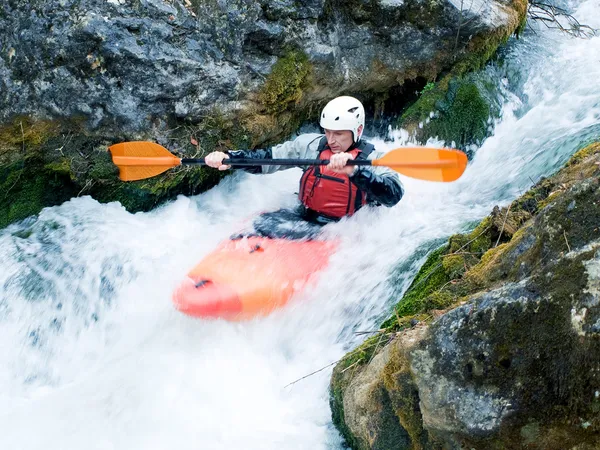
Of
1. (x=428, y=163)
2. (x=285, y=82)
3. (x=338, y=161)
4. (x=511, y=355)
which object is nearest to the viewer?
(x=511, y=355)

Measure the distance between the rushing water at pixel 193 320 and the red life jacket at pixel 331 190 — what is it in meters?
0.12

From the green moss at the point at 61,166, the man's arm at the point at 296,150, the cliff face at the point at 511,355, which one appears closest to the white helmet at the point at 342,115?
the man's arm at the point at 296,150

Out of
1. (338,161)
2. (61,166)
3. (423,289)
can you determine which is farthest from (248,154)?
(423,289)

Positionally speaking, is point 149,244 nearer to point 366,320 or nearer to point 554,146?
point 366,320

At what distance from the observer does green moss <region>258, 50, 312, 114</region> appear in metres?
5.18

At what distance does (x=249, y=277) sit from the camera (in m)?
4.01

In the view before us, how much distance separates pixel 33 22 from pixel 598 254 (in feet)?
13.6

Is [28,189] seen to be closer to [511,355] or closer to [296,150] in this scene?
[296,150]

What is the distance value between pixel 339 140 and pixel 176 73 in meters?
1.46

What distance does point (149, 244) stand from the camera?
474cm

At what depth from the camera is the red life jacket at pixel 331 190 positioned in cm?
441

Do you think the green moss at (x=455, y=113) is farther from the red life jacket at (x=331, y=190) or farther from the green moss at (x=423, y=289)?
the green moss at (x=423, y=289)

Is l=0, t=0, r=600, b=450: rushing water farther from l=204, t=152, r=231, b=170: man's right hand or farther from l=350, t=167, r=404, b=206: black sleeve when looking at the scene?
l=204, t=152, r=231, b=170: man's right hand

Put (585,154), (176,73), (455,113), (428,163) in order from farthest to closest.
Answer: (455,113) < (176,73) < (428,163) < (585,154)
